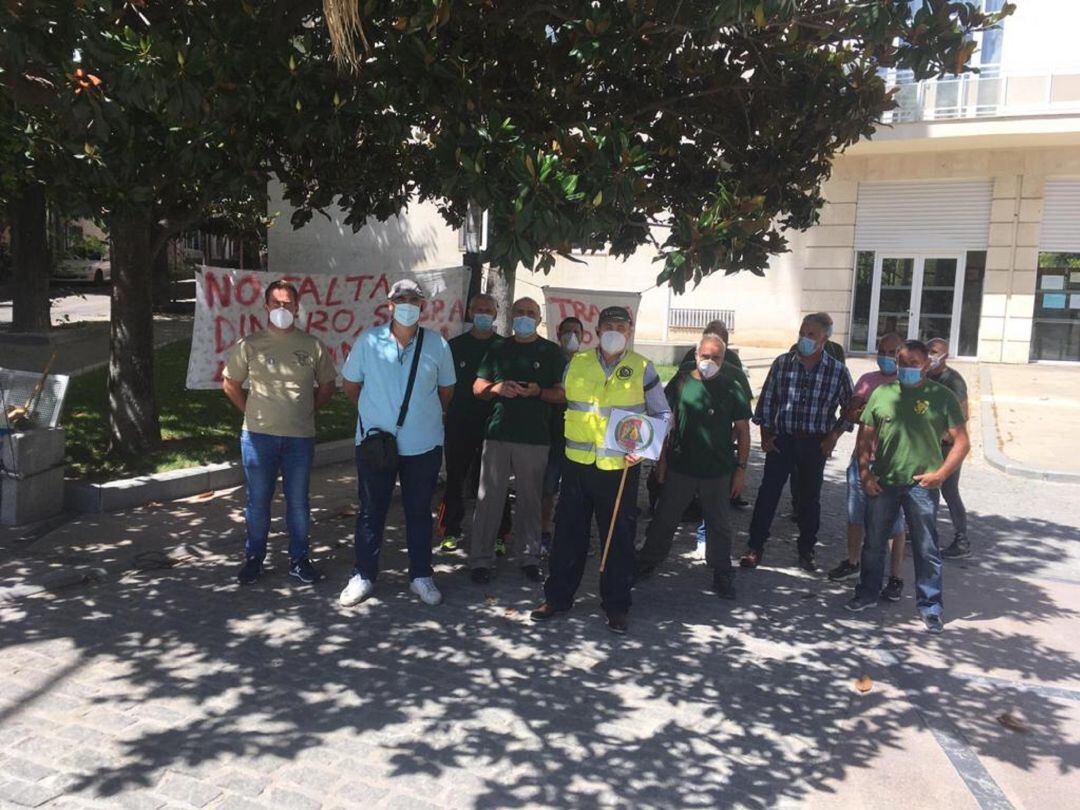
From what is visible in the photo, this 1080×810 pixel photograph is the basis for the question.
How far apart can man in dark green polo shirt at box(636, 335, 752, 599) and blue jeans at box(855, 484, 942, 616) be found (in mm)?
860

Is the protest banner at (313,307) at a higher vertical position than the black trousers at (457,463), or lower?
higher

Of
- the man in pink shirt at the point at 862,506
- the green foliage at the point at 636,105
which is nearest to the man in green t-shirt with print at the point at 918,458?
the man in pink shirt at the point at 862,506

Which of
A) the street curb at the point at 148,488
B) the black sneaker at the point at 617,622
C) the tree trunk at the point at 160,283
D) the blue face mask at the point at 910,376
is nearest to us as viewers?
the black sneaker at the point at 617,622

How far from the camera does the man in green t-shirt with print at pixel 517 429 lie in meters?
5.80

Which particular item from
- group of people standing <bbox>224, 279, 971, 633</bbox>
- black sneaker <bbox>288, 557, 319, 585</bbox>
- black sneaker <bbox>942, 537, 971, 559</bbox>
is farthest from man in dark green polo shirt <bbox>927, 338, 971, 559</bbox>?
black sneaker <bbox>288, 557, 319, 585</bbox>

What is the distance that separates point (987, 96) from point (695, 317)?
7735 millimetres

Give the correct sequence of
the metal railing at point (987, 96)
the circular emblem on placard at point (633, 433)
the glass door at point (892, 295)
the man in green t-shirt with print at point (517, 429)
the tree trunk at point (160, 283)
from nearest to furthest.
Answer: the circular emblem on placard at point (633, 433), the man in green t-shirt with print at point (517, 429), the metal railing at point (987, 96), the glass door at point (892, 295), the tree trunk at point (160, 283)

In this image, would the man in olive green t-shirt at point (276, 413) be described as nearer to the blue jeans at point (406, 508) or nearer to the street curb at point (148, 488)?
the blue jeans at point (406, 508)

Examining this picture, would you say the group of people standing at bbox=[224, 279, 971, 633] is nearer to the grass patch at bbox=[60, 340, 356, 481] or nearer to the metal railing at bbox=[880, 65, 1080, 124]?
the grass patch at bbox=[60, 340, 356, 481]

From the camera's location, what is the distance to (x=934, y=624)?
5.37m

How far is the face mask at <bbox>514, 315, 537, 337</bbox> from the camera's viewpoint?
232 inches

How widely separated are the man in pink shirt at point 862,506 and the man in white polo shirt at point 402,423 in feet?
9.17

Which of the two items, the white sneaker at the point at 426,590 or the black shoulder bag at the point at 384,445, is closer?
the black shoulder bag at the point at 384,445

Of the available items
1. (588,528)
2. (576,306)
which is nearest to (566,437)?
(588,528)
